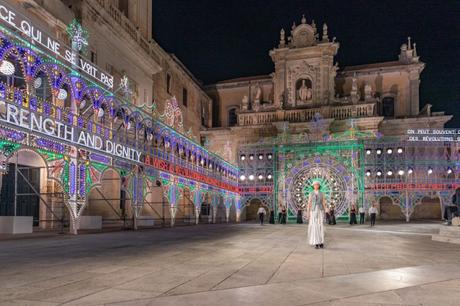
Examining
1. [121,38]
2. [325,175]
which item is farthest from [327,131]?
[121,38]

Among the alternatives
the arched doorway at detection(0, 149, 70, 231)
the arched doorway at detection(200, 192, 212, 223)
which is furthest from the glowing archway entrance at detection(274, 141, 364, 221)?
the arched doorway at detection(0, 149, 70, 231)

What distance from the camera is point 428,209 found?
3697 centimetres

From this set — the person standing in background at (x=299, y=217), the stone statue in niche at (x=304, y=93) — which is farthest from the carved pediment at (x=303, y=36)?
the person standing in background at (x=299, y=217)

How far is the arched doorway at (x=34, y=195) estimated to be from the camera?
61.8 feet

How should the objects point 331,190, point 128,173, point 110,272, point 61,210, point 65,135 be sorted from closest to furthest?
point 110,272 < point 65,135 < point 128,173 < point 61,210 < point 331,190

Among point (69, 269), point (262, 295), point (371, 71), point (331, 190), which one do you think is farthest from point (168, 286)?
point (371, 71)

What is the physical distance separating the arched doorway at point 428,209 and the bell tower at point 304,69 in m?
12.3

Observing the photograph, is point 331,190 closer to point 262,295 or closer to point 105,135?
point 105,135

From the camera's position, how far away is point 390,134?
125 ft

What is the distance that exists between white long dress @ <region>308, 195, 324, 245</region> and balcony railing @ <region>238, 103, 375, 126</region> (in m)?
27.2

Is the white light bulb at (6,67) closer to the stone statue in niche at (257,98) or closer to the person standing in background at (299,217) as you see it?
the person standing in background at (299,217)

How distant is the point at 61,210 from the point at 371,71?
108 ft

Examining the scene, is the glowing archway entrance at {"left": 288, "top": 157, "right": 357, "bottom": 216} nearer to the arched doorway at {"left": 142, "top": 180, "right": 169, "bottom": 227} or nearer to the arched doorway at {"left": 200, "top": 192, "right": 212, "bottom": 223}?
the arched doorway at {"left": 200, "top": 192, "right": 212, "bottom": 223}

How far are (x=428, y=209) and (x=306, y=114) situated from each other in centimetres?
1359
